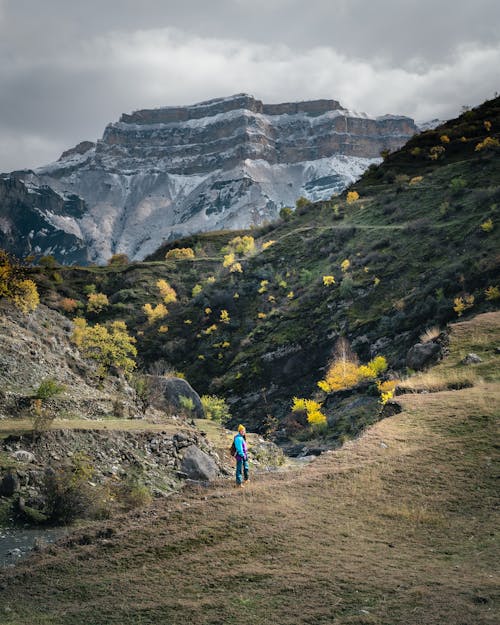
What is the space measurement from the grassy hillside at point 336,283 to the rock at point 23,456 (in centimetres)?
2232

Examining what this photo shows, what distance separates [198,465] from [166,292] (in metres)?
61.6

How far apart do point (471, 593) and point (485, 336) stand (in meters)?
20.5

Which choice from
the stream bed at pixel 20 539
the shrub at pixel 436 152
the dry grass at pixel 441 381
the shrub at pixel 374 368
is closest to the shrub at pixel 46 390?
the stream bed at pixel 20 539

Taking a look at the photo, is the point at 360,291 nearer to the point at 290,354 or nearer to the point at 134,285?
the point at 290,354

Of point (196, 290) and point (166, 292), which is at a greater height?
point (166, 292)

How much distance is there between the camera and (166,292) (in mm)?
83562

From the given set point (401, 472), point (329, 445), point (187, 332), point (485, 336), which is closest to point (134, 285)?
point (187, 332)

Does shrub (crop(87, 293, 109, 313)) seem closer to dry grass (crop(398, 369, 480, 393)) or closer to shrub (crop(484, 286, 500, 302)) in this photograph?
shrub (crop(484, 286, 500, 302))

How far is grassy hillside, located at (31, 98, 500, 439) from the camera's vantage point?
1964 inches

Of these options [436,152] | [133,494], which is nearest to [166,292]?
[436,152]

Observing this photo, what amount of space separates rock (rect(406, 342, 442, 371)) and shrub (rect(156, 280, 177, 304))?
178 ft

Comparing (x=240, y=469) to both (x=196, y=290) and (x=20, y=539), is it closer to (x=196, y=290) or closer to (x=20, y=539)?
(x=20, y=539)

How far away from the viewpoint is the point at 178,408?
3988 centimetres

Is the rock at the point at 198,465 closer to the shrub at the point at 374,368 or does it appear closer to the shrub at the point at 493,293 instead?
the shrub at the point at 374,368
